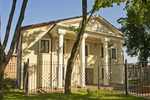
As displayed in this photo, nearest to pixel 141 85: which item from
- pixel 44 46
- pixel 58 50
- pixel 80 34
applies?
pixel 80 34

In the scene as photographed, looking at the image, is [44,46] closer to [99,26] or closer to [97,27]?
[97,27]

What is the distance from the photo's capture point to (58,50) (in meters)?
12.4

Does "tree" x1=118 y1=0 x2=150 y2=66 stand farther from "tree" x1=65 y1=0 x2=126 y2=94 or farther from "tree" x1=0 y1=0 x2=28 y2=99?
"tree" x1=0 y1=0 x2=28 y2=99

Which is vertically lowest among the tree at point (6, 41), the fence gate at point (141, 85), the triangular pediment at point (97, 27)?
the fence gate at point (141, 85)

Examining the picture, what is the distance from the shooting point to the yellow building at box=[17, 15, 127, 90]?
12820 mm

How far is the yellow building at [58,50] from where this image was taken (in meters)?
12.8

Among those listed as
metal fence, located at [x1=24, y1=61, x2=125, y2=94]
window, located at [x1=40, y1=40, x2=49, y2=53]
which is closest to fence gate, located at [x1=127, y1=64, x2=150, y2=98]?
metal fence, located at [x1=24, y1=61, x2=125, y2=94]

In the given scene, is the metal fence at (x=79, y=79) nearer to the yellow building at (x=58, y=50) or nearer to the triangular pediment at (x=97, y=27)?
the yellow building at (x=58, y=50)

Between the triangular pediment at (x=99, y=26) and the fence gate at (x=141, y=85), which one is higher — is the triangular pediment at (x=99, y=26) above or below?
above

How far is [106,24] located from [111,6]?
7.76 metres

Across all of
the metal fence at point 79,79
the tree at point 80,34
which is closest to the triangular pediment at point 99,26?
the metal fence at point 79,79

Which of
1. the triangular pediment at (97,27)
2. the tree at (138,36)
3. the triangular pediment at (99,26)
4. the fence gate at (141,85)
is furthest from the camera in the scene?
the tree at (138,36)

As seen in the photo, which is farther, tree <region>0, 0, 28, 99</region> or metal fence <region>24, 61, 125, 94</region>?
metal fence <region>24, 61, 125, 94</region>

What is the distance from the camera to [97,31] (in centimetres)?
1479
